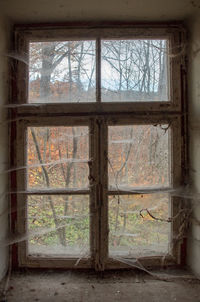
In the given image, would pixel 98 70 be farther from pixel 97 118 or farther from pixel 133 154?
pixel 133 154

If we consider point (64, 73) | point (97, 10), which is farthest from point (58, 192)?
point (97, 10)

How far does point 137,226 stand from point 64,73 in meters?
1.16

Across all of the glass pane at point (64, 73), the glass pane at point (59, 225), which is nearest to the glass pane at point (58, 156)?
the glass pane at point (59, 225)

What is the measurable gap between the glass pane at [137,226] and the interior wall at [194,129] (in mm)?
175

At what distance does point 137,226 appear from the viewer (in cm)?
156

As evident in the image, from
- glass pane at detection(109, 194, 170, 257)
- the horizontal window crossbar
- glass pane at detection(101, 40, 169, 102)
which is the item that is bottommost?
glass pane at detection(109, 194, 170, 257)

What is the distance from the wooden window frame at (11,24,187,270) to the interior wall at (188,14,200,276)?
5 centimetres

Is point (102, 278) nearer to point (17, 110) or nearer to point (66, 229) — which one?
point (66, 229)

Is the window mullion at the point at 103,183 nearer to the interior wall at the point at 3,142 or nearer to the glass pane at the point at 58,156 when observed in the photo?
the glass pane at the point at 58,156

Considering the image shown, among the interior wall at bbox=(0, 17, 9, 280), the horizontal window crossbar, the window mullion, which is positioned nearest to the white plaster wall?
the interior wall at bbox=(0, 17, 9, 280)

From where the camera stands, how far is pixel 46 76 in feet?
5.13

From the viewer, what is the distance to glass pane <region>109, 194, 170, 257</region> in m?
1.55

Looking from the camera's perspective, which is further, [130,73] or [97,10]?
[130,73]

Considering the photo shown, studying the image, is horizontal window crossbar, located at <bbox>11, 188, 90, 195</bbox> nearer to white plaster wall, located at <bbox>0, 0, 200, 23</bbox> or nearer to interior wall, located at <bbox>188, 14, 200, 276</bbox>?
interior wall, located at <bbox>188, 14, 200, 276</bbox>
